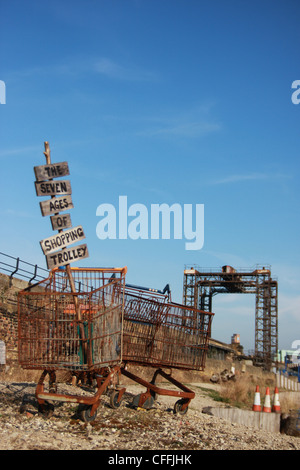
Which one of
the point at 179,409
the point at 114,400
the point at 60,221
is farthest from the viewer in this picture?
the point at 179,409

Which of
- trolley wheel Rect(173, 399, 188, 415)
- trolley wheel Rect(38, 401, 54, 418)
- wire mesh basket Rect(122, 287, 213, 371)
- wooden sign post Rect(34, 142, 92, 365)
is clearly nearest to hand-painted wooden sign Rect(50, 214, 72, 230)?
wooden sign post Rect(34, 142, 92, 365)

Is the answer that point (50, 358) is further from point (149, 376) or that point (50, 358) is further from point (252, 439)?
point (149, 376)

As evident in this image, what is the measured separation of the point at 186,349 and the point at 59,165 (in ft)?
13.9

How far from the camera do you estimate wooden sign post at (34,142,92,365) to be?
751 cm

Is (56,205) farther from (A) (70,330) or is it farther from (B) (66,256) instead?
(A) (70,330)

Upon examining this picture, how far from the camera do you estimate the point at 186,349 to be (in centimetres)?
955

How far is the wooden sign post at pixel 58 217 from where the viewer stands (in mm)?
7512

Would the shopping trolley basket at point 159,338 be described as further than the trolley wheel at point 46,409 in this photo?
Yes

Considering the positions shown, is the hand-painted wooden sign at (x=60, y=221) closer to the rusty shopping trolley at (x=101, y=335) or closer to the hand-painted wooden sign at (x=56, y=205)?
the hand-painted wooden sign at (x=56, y=205)

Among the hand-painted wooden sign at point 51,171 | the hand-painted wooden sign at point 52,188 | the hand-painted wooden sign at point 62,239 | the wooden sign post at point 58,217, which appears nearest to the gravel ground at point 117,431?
the wooden sign post at point 58,217

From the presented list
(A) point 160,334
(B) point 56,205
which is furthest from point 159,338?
(B) point 56,205

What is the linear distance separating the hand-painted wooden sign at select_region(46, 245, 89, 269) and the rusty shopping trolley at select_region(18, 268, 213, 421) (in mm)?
432

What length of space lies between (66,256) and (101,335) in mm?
1287

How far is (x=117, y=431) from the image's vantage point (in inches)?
268
